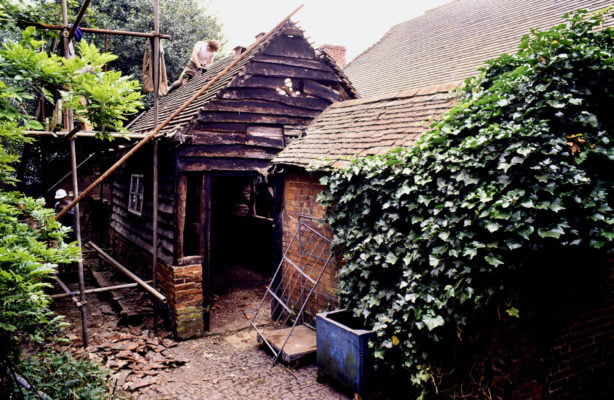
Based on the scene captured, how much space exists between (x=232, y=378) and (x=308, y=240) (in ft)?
8.16

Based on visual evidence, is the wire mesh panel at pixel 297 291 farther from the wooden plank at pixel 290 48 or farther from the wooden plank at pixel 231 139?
the wooden plank at pixel 290 48

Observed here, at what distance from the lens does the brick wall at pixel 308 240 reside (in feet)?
20.5

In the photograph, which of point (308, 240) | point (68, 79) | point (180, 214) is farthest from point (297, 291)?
point (68, 79)

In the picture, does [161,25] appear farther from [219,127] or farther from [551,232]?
[551,232]

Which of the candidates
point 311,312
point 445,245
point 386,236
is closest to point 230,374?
point 311,312

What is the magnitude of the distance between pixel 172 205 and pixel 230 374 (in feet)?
10.6

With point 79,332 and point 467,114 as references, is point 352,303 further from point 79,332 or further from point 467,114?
point 79,332

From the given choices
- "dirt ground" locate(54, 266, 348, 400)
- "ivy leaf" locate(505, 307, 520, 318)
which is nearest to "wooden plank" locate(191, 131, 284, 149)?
"dirt ground" locate(54, 266, 348, 400)

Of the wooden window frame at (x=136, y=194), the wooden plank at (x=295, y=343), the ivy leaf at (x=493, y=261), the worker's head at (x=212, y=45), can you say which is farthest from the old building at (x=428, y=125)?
the worker's head at (x=212, y=45)

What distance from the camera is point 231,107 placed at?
7555 mm

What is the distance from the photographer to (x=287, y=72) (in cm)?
816

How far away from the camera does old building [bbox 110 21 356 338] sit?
7.02 meters

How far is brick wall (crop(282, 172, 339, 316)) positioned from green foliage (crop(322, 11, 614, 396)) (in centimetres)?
159

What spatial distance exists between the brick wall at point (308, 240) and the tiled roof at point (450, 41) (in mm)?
5663
